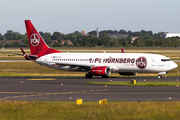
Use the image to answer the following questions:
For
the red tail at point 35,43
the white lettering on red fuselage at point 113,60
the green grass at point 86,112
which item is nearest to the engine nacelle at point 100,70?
the white lettering on red fuselage at point 113,60

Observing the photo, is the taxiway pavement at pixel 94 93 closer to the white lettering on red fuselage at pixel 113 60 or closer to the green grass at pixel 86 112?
the green grass at pixel 86 112

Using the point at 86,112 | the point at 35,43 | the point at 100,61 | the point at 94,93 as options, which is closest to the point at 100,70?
the point at 100,61

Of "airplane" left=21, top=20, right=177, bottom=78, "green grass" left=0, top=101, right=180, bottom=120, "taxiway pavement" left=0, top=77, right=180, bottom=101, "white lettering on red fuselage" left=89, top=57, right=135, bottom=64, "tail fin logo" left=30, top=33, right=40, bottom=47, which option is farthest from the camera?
"tail fin logo" left=30, top=33, right=40, bottom=47

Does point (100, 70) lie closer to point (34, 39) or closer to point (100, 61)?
point (100, 61)

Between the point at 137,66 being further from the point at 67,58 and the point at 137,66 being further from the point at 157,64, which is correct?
the point at 67,58

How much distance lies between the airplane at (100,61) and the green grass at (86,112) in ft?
93.2

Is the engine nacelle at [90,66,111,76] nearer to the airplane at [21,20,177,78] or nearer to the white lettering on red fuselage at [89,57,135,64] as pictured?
the airplane at [21,20,177,78]

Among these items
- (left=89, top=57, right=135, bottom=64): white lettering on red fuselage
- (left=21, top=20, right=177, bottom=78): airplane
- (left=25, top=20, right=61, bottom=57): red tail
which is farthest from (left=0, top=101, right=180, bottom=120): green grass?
(left=25, top=20, right=61, bottom=57): red tail

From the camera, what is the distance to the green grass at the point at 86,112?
16.2m

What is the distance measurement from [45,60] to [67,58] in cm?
377

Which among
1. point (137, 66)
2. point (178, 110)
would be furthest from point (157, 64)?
point (178, 110)

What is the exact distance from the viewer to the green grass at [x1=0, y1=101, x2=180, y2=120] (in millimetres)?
16250

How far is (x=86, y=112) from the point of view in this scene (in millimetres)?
17438

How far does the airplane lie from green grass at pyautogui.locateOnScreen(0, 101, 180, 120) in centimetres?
2842
